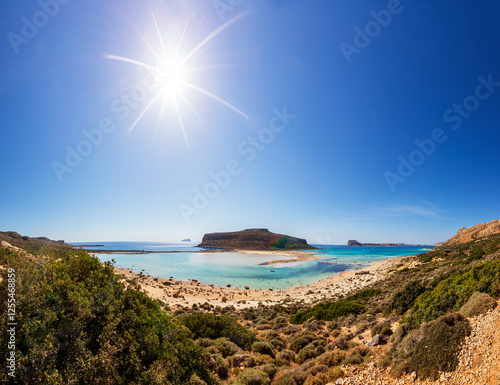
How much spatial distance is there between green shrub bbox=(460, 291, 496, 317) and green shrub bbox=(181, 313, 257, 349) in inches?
311

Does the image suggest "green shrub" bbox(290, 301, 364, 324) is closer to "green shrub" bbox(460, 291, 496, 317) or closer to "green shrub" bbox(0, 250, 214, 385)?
"green shrub" bbox(460, 291, 496, 317)

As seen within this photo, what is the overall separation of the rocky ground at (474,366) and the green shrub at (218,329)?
198 inches

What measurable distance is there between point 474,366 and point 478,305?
220 cm

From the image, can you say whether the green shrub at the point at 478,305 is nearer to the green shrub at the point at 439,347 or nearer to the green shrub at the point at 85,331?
the green shrub at the point at 439,347

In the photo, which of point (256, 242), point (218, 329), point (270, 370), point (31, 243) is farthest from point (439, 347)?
point (256, 242)

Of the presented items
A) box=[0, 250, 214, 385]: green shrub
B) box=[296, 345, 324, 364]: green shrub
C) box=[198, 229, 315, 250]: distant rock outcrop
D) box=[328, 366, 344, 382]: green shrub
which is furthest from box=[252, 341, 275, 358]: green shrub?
box=[198, 229, 315, 250]: distant rock outcrop

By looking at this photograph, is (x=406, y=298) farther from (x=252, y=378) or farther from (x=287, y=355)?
(x=252, y=378)

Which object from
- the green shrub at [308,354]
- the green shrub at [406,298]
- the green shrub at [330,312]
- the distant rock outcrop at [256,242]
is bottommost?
the distant rock outcrop at [256,242]

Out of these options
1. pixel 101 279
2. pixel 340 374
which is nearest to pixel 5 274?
pixel 101 279

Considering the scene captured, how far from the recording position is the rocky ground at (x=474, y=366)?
4297 mm

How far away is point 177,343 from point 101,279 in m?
2.22

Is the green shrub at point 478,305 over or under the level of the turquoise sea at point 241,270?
over

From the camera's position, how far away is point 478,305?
6004 mm

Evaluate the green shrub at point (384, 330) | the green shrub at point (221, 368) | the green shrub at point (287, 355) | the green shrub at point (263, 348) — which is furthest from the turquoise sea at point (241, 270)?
the green shrub at point (221, 368)
